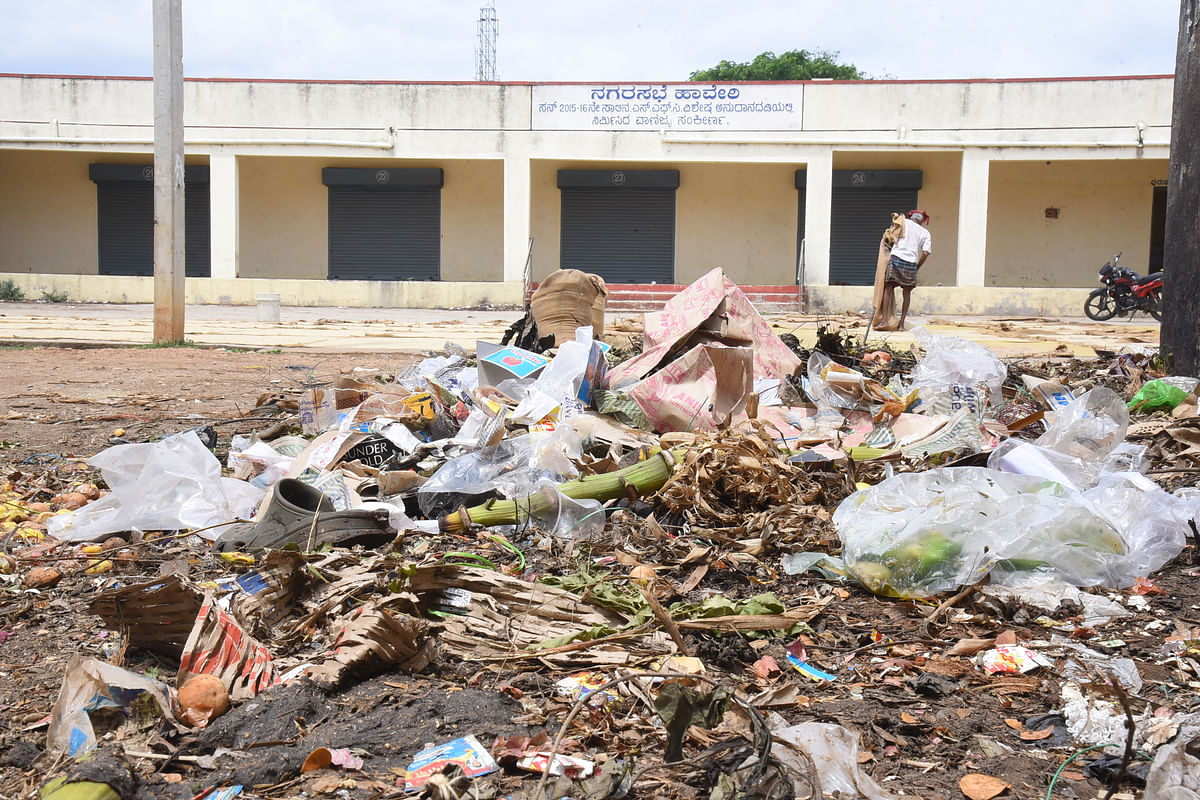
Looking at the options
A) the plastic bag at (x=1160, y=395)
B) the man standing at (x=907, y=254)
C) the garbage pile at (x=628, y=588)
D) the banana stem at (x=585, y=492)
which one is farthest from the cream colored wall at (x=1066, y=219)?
the banana stem at (x=585, y=492)

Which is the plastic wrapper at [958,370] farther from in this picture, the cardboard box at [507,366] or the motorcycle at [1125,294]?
the motorcycle at [1125,294]

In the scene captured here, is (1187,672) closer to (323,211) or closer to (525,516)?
(525,516)

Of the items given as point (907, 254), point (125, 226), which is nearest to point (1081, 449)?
point (907, 254)

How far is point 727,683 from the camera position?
206 centimetres

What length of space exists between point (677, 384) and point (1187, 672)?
253cm

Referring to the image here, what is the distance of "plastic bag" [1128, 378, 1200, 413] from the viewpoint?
4.87 meters

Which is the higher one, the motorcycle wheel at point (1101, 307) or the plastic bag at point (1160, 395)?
the motorcycle wheel at point (1101, 307)

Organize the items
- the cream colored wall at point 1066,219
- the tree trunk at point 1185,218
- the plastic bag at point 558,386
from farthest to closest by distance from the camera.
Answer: the cream colored wall at point 1066,219, the tree trunk at point 1185,218, the plastic bag at point 558,386

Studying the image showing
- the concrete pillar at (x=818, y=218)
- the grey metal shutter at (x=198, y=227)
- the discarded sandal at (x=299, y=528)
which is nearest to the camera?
the discarded sandal at (x=299, y=528)

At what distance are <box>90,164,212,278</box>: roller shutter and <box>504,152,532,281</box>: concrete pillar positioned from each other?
23.9 ft

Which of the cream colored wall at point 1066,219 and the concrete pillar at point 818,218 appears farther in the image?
the cream colored wall at point 1066,219

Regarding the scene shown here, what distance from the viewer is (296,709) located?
6.21 feet

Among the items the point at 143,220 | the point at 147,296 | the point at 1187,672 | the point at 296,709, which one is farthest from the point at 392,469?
the point at 143,220

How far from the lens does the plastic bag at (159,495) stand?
3283mm
